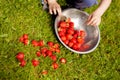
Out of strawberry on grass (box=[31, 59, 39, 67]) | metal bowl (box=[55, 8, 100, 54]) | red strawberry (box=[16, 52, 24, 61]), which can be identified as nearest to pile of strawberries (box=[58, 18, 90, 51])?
metal bowl (box=[55, 8, 100, 54])

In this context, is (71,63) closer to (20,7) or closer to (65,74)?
(65,74)

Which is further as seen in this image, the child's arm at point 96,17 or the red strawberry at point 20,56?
the red strawberry at point 20,56

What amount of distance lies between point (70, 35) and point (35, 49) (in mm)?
483

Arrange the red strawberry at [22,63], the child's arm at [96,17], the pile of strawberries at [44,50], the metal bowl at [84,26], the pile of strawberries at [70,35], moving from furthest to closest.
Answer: the metal bowl at [84,26]
the pile of strawberries at [70,35]
the pile of strawberries at [44,50]
the red strawberry at [22,63]
the child's arm at [96,17]

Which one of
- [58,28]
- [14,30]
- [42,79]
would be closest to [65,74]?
[42,79]

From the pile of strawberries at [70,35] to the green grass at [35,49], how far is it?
130 millimetres

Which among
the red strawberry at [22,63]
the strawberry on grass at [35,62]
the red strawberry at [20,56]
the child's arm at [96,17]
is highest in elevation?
the child's arm at [96,17]

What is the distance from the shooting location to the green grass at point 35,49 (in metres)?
3.63

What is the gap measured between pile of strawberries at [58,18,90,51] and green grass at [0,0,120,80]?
0.43 feet

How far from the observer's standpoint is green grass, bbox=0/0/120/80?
3.63m

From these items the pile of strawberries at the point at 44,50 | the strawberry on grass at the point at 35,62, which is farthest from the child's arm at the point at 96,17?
the strawberry on grass at the point at 35,62

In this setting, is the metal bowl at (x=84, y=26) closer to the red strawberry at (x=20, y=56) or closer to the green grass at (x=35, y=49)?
the green grass at (x=35, y=49)

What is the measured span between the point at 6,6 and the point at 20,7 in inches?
7.3

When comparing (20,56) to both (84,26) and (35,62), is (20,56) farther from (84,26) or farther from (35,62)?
(84,26)
